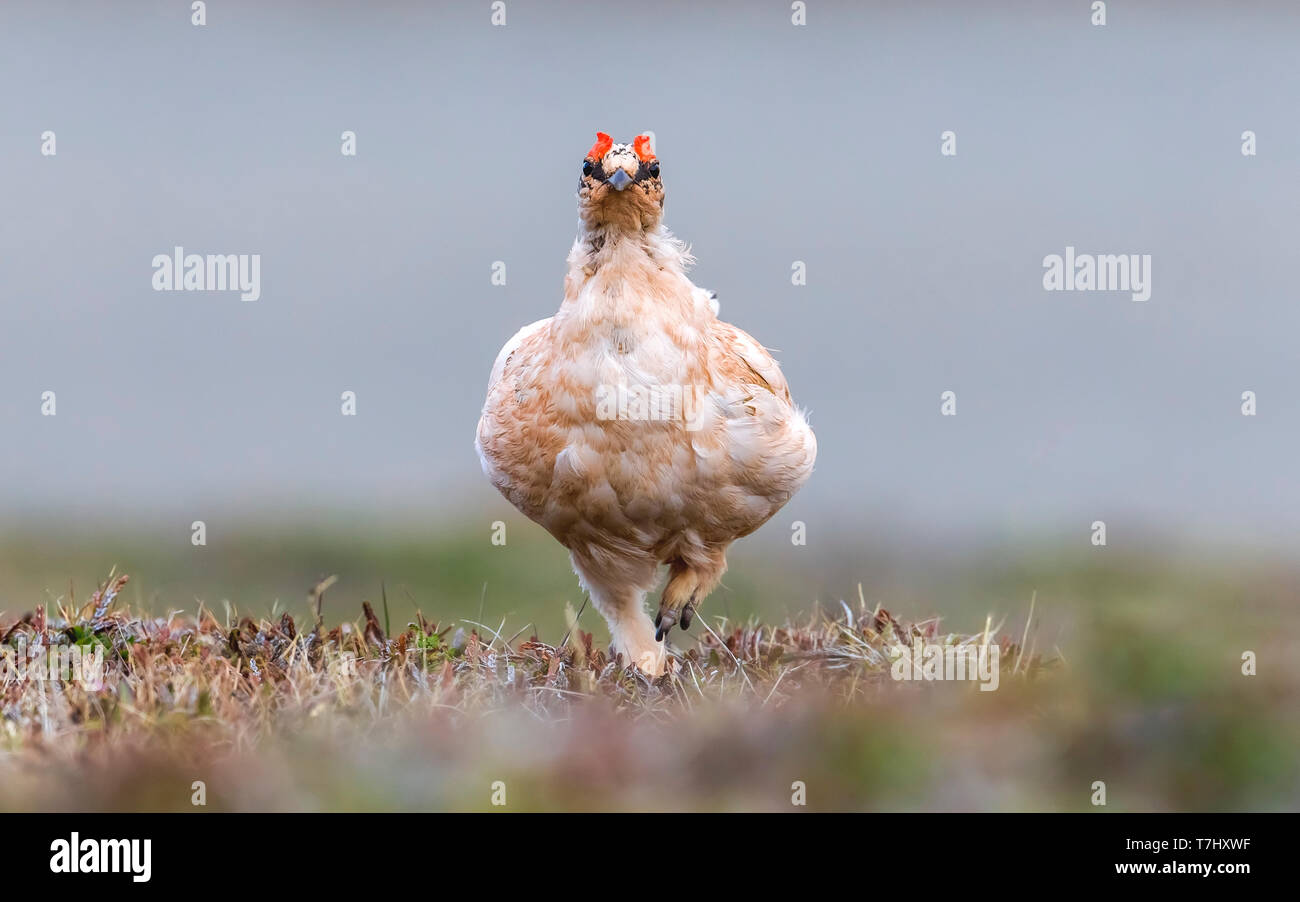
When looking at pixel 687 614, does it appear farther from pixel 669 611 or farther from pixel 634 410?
pixel 634 410

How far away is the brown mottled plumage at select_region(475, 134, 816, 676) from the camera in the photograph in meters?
7.05

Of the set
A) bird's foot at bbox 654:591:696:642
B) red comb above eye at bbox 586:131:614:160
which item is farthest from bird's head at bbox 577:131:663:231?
bird's foot at bbox 654:591:696:642

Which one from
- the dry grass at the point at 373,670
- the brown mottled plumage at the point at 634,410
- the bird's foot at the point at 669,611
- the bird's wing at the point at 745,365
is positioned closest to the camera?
the dry grass at the point at 373,670

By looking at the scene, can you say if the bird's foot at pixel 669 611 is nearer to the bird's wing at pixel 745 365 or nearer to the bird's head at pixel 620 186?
the bird's wing at pixel 745 365

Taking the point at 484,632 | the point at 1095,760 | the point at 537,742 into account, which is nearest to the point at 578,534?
the point at 484,632

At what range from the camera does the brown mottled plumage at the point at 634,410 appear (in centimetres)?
705

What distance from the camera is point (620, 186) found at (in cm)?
684

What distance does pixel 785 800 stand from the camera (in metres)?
4.86

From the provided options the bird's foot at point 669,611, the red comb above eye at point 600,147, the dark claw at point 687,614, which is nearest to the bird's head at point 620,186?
the red comb above eye at point 600,147

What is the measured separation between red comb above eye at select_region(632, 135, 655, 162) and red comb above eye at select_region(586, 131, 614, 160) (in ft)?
0.40

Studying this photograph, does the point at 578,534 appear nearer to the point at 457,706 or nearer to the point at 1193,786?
the point at 457,706

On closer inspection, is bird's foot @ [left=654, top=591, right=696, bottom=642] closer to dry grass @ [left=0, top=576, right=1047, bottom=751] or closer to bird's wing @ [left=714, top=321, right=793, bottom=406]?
dry grass @ [left=0, top=576, right=1047, bottom=751]

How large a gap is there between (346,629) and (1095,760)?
471 centimetres

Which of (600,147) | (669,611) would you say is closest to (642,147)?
(600,147)
